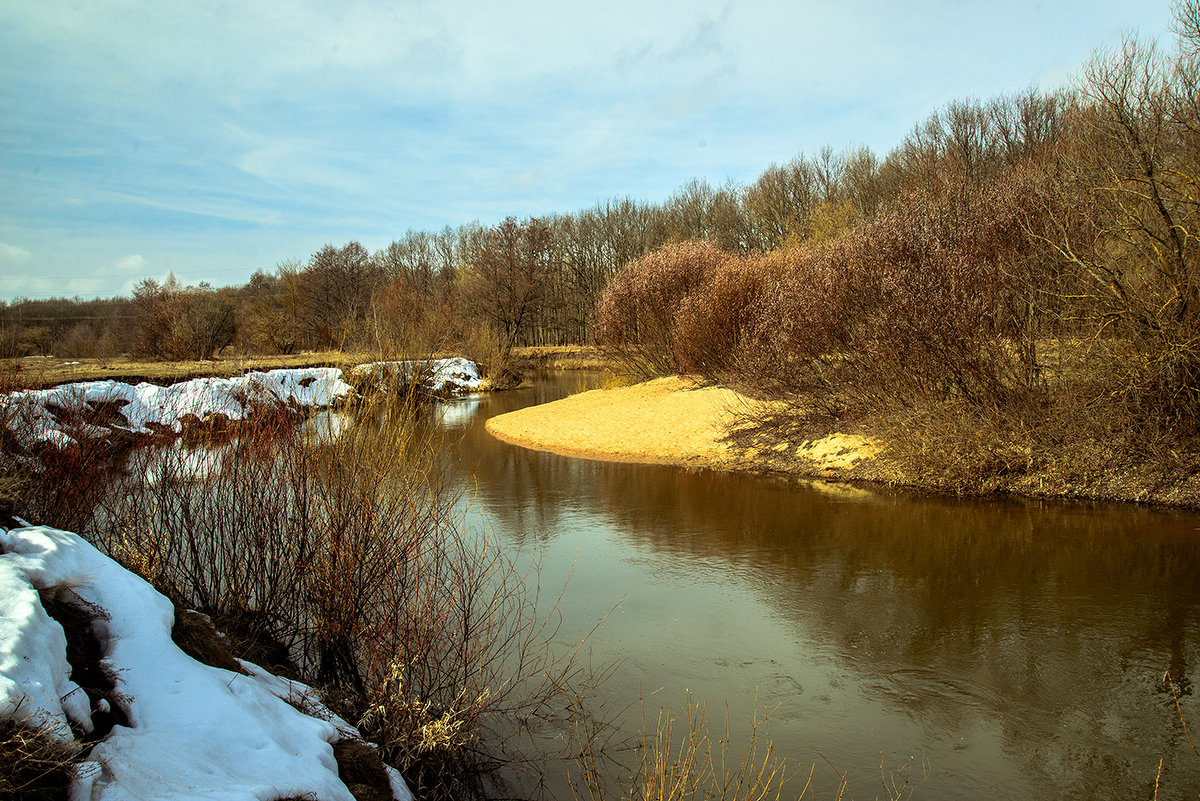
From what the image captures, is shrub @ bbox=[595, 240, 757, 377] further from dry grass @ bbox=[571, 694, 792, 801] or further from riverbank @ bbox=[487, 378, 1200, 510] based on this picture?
dry grass @ bbox=[571, 694, 792, 801]

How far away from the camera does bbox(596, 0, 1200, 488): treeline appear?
10500 mm

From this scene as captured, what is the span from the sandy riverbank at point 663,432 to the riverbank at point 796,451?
0.10 feet

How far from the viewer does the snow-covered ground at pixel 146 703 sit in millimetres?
2902

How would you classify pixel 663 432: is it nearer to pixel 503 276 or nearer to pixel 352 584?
pixel 352 584

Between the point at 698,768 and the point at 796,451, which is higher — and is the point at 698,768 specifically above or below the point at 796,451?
below

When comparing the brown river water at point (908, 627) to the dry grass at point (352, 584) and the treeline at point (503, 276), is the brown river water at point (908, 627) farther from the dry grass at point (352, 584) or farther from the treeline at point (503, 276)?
the treeline at point (503, 276)

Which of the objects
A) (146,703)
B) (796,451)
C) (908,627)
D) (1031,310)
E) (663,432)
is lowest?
(908,627)

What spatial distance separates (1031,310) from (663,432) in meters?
9.30

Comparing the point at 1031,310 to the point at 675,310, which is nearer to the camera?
the point at 1031,310

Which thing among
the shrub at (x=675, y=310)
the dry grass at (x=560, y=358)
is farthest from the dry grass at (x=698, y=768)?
the dry grass at (x=560, y=358)

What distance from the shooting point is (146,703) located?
135 inches

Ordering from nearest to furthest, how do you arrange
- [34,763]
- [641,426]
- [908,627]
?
[34,763], [908,627], [641,426]

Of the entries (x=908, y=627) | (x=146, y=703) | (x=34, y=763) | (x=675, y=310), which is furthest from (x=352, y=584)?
(x=675, y=310)

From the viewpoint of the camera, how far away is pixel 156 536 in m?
5.93
